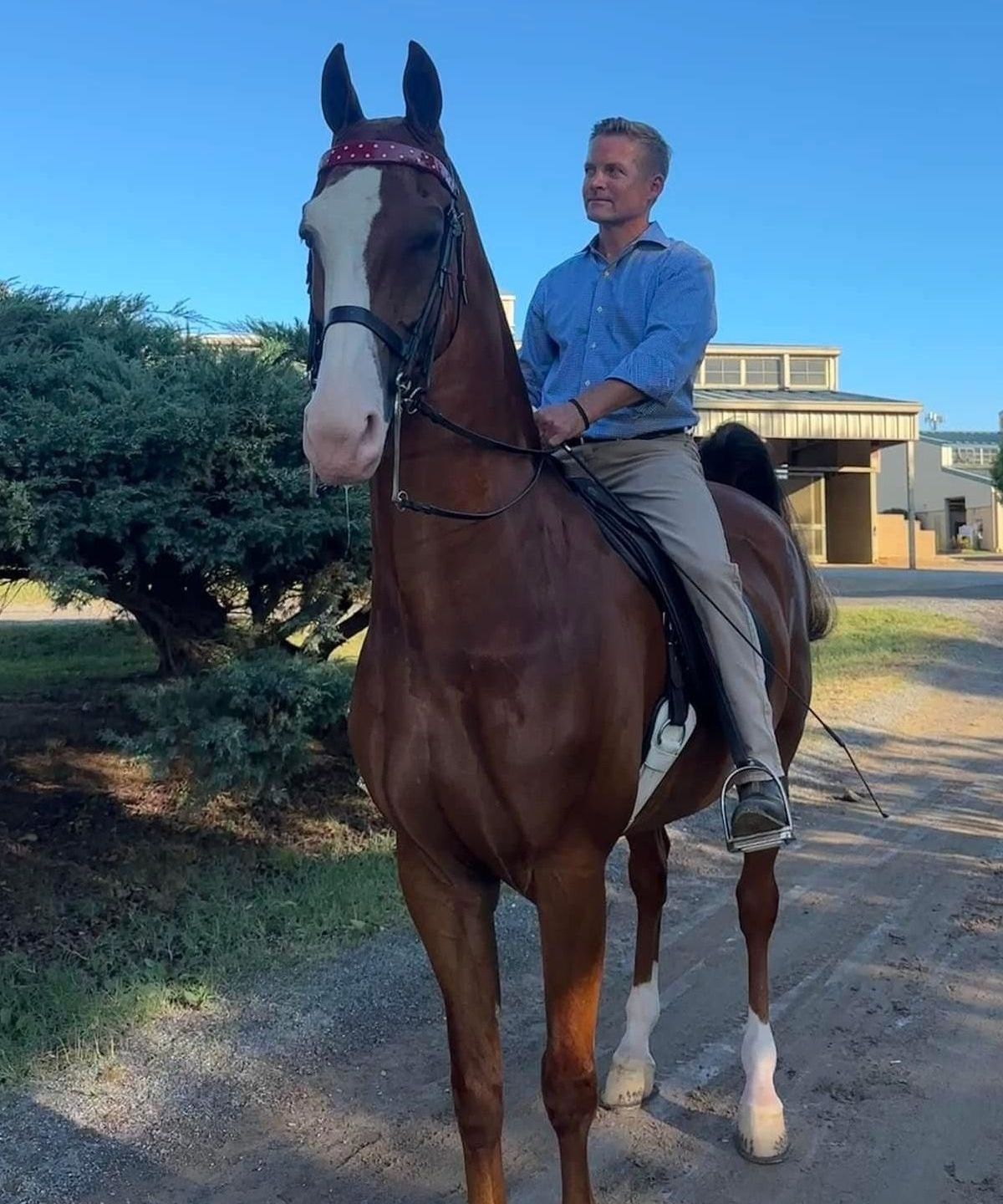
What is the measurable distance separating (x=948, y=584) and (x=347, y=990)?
24.7 metres

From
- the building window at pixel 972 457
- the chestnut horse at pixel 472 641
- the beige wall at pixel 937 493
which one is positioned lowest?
the chestnut horse at pixel 472 641

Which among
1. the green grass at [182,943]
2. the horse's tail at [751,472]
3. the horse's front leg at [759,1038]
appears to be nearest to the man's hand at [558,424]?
the horse's front leg at [759,1038]

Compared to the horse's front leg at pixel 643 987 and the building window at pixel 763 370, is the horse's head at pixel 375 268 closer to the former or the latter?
the horse's front leg at pixel 643 987

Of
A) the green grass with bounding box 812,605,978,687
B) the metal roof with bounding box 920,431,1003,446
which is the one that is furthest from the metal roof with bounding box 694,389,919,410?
the metal roof with bounding box 920,431,1003,446

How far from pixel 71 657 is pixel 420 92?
8.82 m

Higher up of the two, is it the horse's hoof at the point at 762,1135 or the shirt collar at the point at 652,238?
the shirt collar at the point at 652,238

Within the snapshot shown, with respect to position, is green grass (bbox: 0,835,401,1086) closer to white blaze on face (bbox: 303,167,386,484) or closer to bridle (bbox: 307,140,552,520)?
bridle (bbox: 307,140,552,520)

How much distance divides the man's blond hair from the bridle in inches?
35.7

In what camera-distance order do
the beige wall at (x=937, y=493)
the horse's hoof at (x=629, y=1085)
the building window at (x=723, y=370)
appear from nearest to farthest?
the horse's hoof at (x=629, y=1085)
the building window at (x=723, y=370)
the beige wall at (x=937, y=493)

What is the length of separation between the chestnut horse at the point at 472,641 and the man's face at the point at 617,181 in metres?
0.73

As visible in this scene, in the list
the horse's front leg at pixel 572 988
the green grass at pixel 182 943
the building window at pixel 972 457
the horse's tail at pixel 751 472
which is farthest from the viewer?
the building window at pixel 972 457

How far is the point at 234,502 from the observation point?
16.5 ft

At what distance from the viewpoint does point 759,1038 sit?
138 inches

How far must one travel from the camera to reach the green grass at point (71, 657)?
852cm
